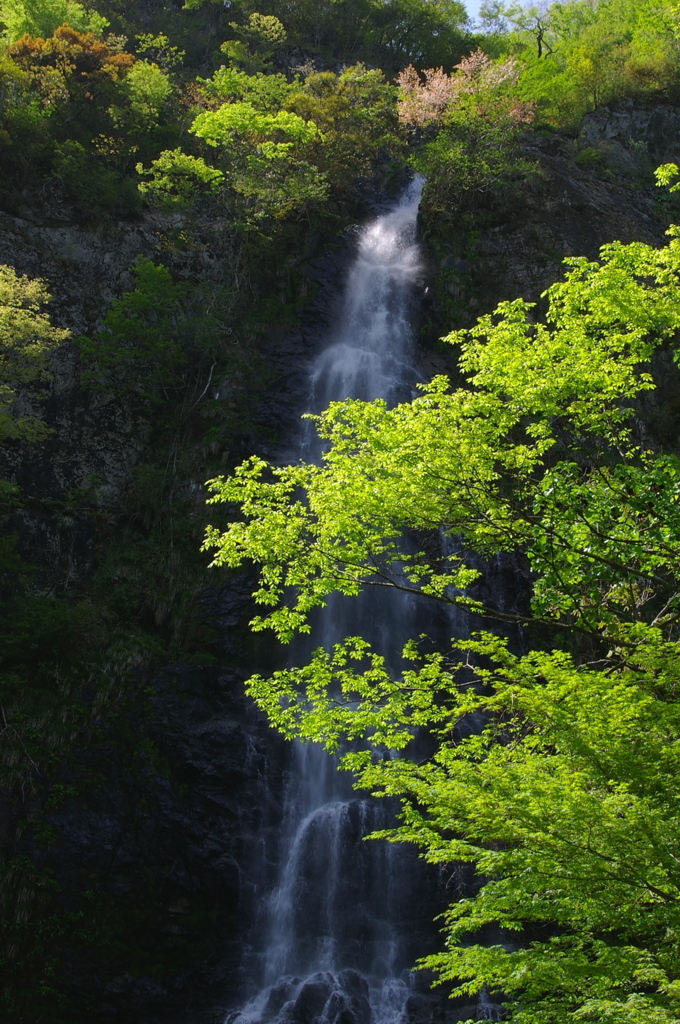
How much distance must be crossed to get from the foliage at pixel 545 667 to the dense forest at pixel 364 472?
3 centimetres

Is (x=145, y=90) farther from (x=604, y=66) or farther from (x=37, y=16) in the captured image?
(x=604, y=66)

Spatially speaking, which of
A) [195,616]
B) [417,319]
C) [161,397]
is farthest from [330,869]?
[417,319]

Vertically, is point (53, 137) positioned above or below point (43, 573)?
above

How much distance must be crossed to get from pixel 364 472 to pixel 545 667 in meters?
2.96

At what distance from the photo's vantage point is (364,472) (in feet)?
25.7

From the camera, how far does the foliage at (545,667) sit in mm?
5039

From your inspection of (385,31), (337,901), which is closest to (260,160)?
(337,901)

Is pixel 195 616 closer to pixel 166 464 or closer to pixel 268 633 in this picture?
pixel 268 633

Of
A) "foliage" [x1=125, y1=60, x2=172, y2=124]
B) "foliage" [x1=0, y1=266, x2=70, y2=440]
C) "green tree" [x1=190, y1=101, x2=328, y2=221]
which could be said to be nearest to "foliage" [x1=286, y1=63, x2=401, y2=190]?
"green tree" [x1=190, y1=101, x2=328, y2=221]

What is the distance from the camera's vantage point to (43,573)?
1689 cm

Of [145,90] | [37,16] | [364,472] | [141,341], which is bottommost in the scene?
[364,472]

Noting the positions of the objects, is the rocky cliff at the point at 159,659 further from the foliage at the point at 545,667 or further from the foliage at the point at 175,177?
the foliage at the point at 545,667

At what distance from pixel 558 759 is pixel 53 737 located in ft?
36.3

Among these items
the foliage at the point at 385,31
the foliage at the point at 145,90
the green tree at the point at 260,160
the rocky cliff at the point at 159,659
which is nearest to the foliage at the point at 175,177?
the green tree at the point at 260,160
